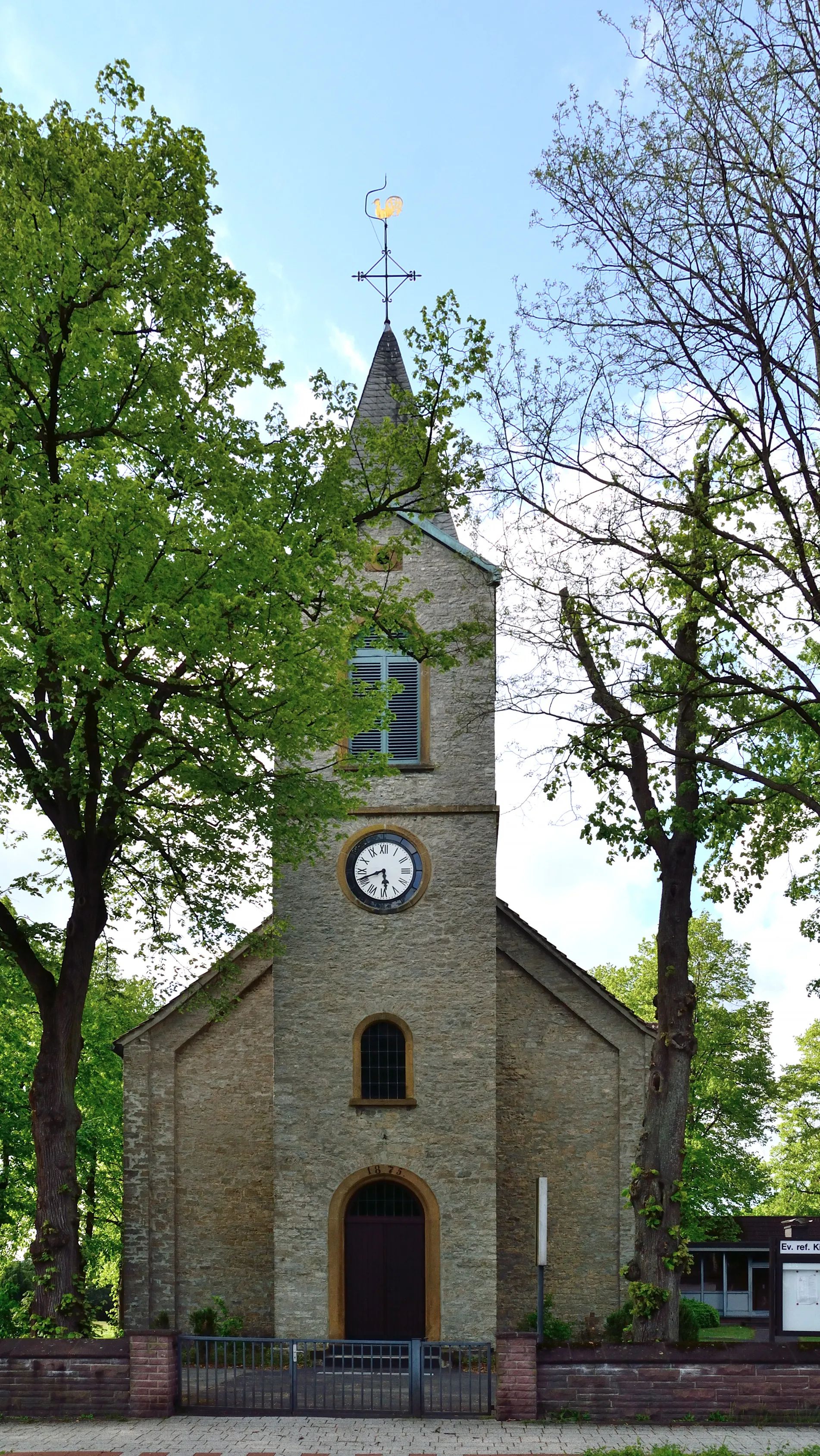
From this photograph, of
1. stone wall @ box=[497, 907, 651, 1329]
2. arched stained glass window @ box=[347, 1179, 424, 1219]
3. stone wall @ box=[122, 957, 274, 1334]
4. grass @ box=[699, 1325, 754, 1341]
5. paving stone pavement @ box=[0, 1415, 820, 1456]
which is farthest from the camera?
grass @ box=[699, 1325, 754, 1341]

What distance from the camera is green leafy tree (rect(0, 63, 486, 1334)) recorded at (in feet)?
44.1

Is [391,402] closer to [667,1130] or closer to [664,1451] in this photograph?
[667,1130]

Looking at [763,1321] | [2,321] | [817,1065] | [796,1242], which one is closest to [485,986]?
[796,1242]

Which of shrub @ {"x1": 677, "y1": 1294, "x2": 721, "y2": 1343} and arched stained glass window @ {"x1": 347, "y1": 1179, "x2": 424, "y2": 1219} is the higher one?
arched stained glass window @ {"x1": 347, "y1": 1179, "x2": 424, "y2": 1219}

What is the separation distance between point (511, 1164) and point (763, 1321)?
20493 millimetres

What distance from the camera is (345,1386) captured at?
48.4 feet

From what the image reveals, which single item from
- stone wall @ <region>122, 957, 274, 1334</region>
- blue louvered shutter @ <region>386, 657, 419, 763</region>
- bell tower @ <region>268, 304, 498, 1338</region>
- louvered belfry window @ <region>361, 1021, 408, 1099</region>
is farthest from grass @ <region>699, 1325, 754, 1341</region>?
blue louvered shutter @ <region>386, 657, 419, 763</region>

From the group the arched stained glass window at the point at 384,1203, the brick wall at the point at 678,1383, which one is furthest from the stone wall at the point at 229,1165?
the brick wall at the point at 678,1383

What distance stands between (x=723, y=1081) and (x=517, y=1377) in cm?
2109

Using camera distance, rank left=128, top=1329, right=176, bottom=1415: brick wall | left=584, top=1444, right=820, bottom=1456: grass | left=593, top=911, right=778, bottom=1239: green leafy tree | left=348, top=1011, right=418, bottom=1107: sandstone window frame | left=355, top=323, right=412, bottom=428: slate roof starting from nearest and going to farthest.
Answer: left=584, top=1444, right=820, bottom=1456: grass < left=128, top=1329, right=176, bottom=1415: brick wall < left=348, top=1011, right=418, bottom=1107: sandstone window frame < left=355, top=323, right=412, bottom=428: slate roof < left=593, top=911, right=778, bottom=1239: green leafy tree

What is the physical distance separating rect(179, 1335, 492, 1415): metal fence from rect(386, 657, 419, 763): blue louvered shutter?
8.03 meters

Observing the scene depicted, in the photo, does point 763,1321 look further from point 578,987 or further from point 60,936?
point 60,936

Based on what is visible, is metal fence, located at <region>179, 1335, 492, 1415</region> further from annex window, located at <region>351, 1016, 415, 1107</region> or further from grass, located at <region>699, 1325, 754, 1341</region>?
grass, located at <region>699, 1325, 754, 1341</region>

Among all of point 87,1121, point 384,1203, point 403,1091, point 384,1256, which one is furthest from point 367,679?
point 87,1121
